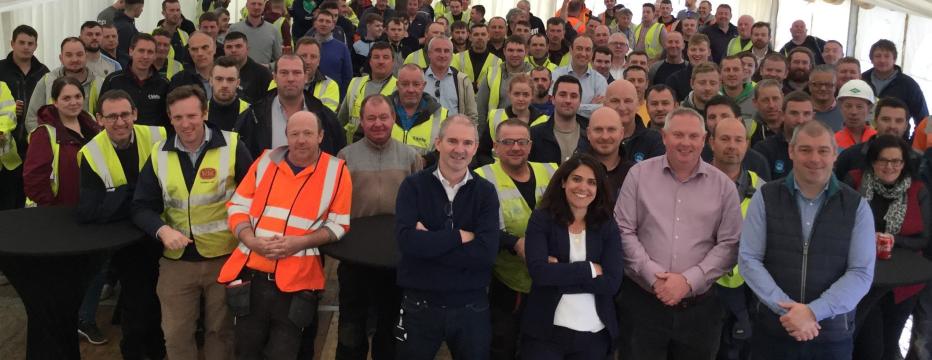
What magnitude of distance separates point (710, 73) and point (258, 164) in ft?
9.57

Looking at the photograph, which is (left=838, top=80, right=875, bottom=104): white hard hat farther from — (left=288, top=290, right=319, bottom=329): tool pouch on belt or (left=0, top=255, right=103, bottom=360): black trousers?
(left=0, top=255, right=103, bottom=360): black trousers

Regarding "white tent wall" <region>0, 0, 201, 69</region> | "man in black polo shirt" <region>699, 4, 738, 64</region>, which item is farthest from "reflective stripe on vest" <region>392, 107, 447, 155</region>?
"man in black polo shirt" <region>699, 4, 738, 64</region>

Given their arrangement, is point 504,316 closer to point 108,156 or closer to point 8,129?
point 108,156

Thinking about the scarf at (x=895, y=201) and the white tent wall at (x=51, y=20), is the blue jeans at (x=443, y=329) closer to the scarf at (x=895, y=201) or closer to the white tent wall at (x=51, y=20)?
the scarf at (x=895, y=201)

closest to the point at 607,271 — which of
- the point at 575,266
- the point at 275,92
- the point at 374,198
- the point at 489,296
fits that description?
the point at 575,266

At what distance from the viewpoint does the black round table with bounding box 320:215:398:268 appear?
3025 mm

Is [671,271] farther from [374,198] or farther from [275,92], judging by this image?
[275,92]

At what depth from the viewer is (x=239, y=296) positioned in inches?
125

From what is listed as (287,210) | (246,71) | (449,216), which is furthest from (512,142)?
(246,71)

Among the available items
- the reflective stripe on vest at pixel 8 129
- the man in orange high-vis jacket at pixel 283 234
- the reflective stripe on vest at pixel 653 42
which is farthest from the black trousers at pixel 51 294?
the reflective stripe on vest at pixel 653 42

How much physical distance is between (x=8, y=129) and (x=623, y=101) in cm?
374

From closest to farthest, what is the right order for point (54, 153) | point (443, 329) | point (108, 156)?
point (443, 329), point (108, 156), point (54, 153)

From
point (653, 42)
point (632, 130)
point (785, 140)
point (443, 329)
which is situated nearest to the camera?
point (443, 329)

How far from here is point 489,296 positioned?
11.4 ft
